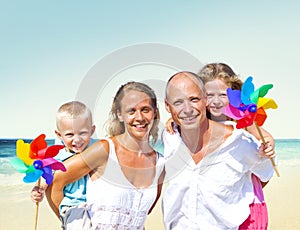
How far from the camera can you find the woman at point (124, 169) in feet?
9.52

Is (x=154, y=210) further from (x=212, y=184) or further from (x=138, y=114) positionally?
(x=138, y=114)

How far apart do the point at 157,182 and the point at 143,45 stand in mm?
2067

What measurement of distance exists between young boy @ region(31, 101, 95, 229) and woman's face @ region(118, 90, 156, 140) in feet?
1.26

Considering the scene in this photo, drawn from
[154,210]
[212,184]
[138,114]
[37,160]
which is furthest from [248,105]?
[154,210]

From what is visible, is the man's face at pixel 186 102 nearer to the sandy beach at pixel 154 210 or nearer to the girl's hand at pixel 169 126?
the girl's hand at pixel 169 126

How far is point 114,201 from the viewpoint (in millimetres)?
2891

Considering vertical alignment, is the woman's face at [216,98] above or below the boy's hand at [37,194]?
above

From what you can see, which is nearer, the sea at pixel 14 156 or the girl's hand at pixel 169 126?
the girl's hand at pixel 169 126

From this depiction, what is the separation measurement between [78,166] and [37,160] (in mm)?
285

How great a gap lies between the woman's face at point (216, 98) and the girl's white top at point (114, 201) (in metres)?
0.92

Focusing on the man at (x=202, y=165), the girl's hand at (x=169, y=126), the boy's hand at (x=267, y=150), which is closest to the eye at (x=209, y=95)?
the man at (x=202, y=165)

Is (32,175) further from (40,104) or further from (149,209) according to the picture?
(40,104)

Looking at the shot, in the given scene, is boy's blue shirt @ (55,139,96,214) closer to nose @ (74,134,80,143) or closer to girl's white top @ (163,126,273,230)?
nose @ (74,134,80,143)

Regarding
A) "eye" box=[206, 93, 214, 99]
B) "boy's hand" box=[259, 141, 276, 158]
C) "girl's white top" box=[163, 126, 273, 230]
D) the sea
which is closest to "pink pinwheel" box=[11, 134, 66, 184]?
"girl's white top" box=[163, 126, 273, 230]
